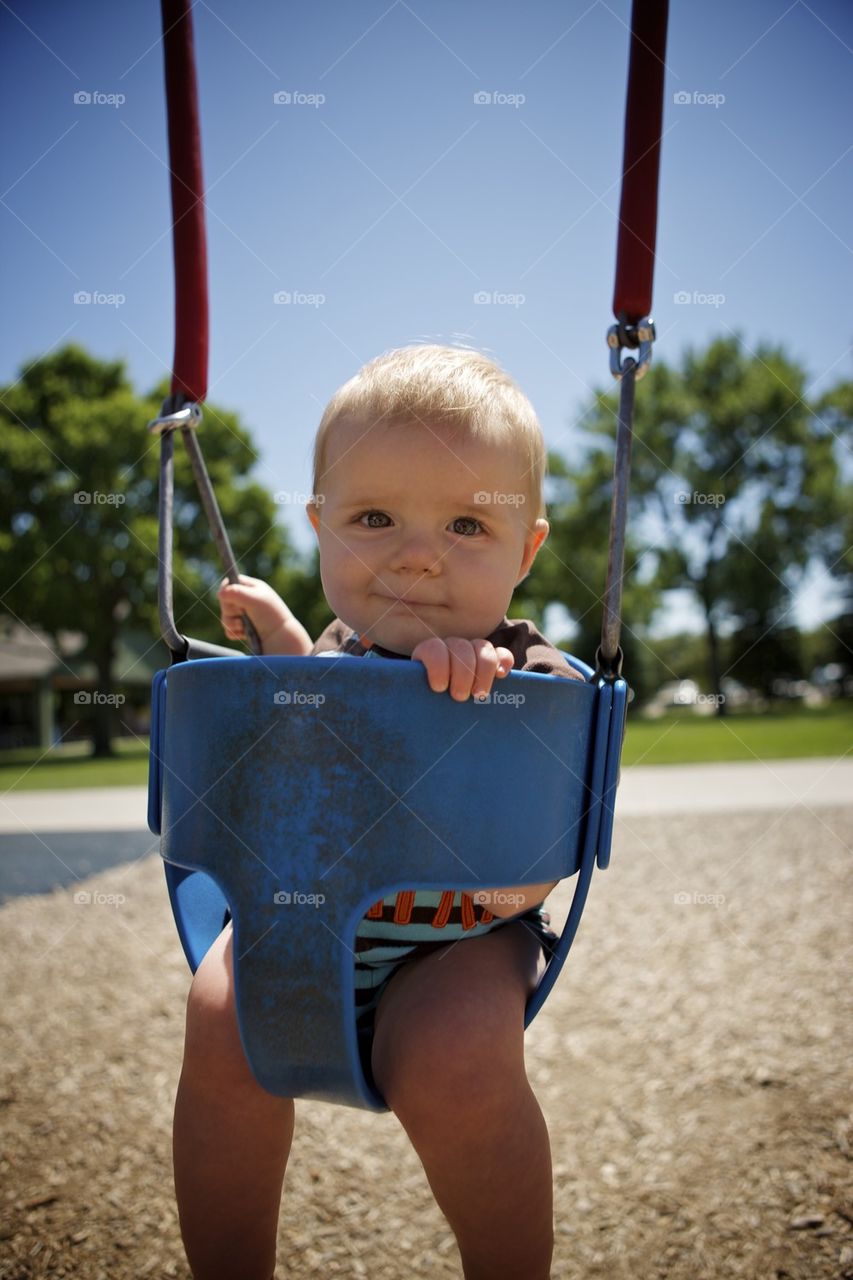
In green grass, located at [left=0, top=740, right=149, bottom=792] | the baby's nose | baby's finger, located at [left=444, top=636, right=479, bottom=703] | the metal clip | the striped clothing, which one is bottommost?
green grass, located at [left=0, top=740, right=149, bottom=792]

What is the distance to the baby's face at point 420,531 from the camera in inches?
56.4

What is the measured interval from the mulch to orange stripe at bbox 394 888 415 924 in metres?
1.24

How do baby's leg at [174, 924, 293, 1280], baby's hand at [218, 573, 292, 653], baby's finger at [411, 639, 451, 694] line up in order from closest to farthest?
baby's finger at [411, 639, 451, 694] < baby's leg at [174, 924, 293, 1280] < baby's hand at [218, 573, 292, 653]

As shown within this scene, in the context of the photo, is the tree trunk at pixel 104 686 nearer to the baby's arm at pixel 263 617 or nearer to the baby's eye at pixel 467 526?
the baby's arm at pixel 263 617

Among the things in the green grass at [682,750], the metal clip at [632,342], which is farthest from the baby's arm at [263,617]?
the green grass at [682,750]

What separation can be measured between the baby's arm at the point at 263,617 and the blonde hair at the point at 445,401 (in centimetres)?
37

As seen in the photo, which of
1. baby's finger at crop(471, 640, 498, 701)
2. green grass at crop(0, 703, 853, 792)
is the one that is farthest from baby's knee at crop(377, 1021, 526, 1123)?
green grass at crop(0, 703, 853, 792)

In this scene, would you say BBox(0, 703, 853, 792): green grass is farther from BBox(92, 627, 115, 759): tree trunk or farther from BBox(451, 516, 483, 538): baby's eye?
BBox(451, 516, 483, 538): baby's eye

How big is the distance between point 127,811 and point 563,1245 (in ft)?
25.4

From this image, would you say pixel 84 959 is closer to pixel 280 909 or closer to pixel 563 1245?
pixel 563 1245

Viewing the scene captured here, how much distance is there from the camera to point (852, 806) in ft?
27.1

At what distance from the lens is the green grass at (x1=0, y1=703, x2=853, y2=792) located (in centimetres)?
1458

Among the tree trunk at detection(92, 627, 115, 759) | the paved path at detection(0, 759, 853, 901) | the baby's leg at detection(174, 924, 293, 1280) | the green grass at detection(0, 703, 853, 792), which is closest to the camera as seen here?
the baby's leg at detection(174, 924, 293, 1280)

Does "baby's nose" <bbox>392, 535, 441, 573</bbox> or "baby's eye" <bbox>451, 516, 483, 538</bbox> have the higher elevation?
"baby's eye" <bbox>451, 516, 483, 538</bbox>
